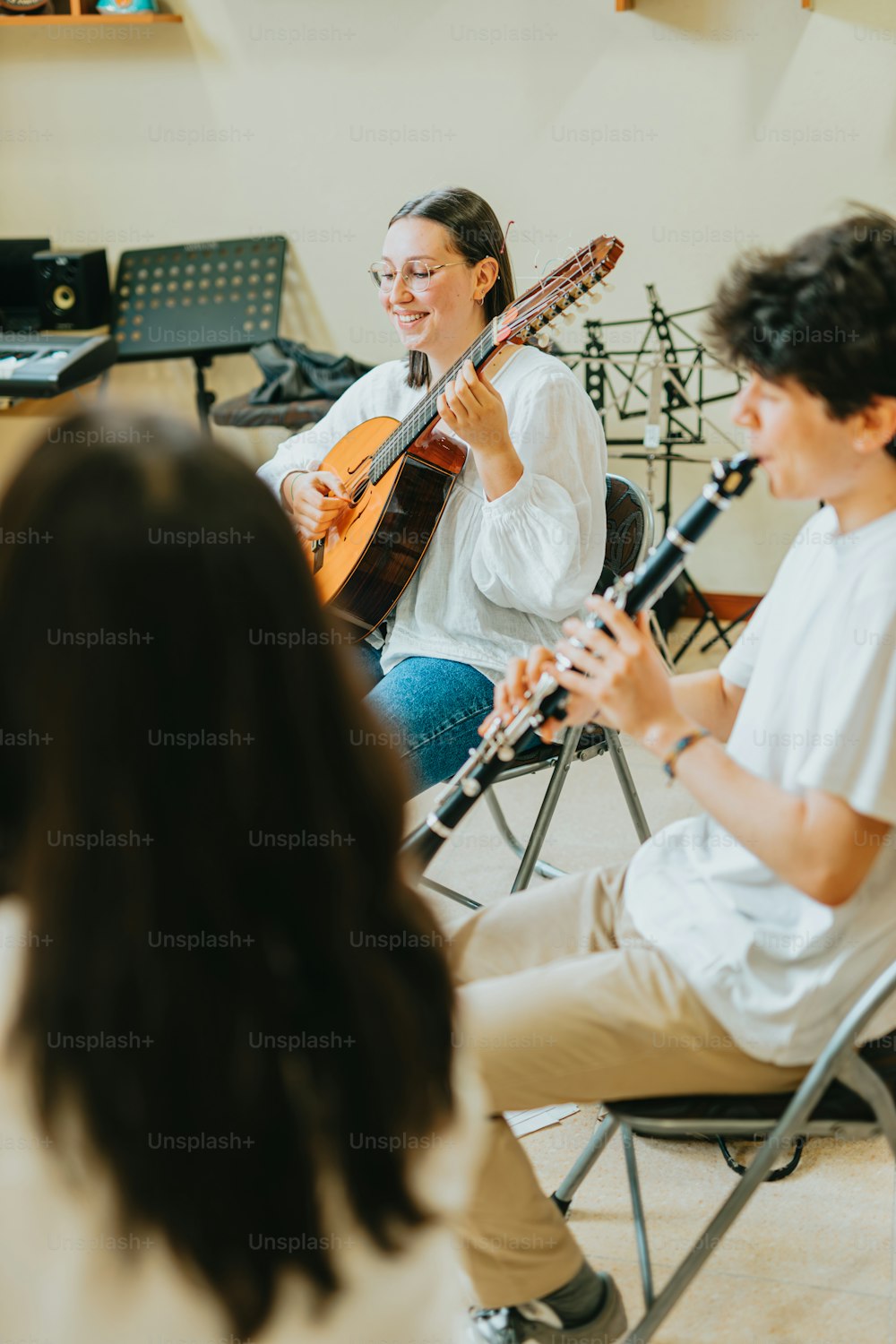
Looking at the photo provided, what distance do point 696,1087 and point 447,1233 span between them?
1.59 ft

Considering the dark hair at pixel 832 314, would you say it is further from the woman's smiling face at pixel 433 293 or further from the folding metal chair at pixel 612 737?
the woman's smiling face at pixel 433 293

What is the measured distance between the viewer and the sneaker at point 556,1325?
1161 millimetres

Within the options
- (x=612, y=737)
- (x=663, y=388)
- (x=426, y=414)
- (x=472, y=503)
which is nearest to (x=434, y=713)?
(x=612, y=737)

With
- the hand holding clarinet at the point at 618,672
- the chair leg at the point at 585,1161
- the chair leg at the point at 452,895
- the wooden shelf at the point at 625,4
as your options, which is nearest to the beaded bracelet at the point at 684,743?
the hand holding clarinet at the point at 618,672

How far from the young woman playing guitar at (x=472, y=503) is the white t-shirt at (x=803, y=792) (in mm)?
598

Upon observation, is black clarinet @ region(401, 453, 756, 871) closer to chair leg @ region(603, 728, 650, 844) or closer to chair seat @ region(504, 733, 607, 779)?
chair seat @ region(504, 733, 607, 779)

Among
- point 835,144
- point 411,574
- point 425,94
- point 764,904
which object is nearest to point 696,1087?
point 764,904

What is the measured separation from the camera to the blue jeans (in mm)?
1757

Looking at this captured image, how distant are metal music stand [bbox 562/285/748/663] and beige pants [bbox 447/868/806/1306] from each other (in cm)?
219

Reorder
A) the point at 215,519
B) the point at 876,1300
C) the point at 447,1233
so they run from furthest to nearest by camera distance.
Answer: the point at 876,1300 < the point at 447,1233 < the point at 215,519

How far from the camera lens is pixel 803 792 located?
3.64 ft

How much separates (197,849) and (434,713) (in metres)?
1.19

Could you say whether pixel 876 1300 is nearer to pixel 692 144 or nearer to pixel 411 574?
pixel 411 574

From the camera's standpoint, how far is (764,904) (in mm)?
1162
